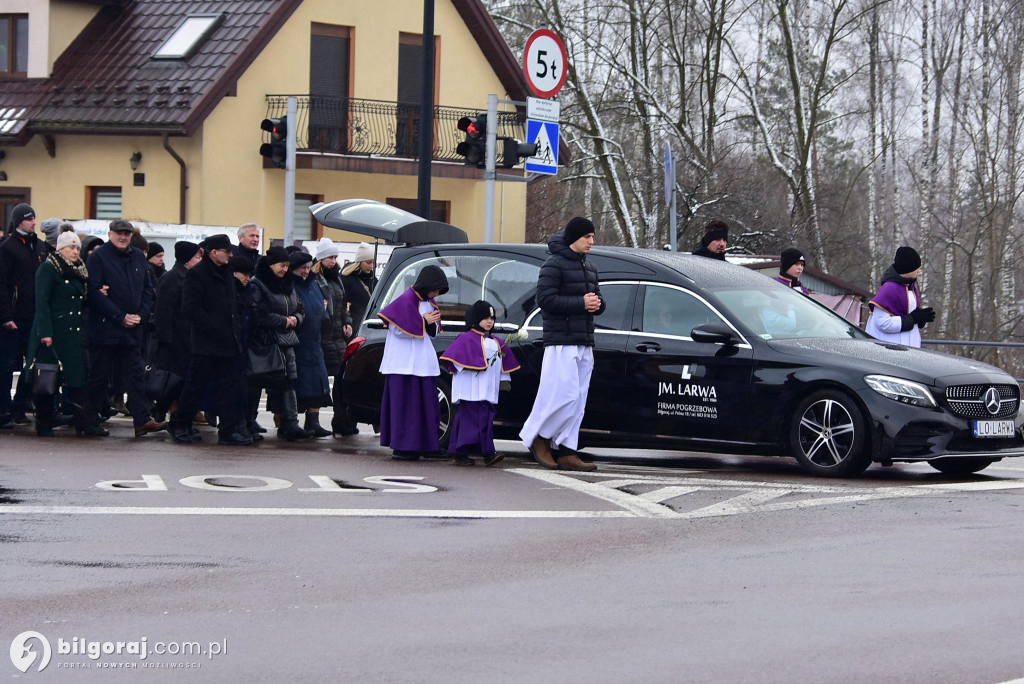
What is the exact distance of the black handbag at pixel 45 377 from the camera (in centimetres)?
1441

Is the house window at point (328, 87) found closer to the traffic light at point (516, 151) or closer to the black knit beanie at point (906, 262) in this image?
the traffic light at point (516, 151)

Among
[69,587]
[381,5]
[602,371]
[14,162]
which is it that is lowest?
[69,587]

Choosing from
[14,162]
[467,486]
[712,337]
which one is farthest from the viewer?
[14,162]

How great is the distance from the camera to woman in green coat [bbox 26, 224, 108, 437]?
1444 centimetres

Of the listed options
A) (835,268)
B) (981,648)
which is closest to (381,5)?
(835,268)

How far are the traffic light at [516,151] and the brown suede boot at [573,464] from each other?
706 cm

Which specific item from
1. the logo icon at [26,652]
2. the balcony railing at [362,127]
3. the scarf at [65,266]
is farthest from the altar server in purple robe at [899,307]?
the balcony railing at [362,127]


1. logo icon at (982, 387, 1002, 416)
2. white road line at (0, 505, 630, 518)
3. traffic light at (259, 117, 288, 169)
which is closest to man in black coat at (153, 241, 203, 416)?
white road line at (0, 505, 630, 518)

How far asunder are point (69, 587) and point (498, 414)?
236 inches

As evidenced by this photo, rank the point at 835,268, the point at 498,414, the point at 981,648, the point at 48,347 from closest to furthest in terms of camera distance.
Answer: the point at 981,648 → the point at 498,414 → the point at 48,347 → the point at 835,268

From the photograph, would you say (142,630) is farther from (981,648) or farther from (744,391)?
(744,391)

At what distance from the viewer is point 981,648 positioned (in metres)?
6.70

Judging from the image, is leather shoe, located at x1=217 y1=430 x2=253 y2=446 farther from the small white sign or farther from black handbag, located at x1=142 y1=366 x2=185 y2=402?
the small white sign

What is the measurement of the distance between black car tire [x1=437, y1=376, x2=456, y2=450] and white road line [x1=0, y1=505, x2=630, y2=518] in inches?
130
